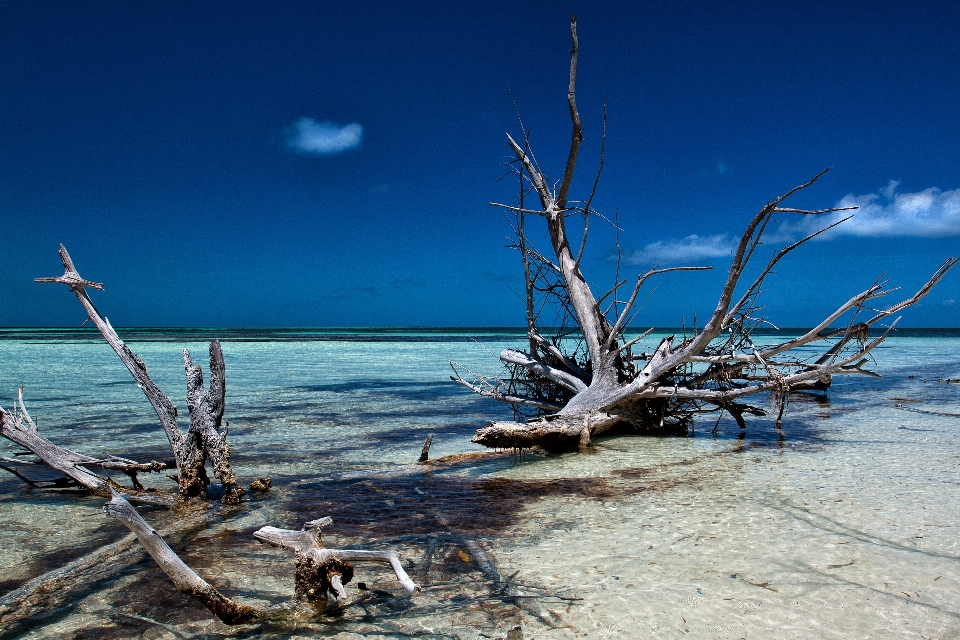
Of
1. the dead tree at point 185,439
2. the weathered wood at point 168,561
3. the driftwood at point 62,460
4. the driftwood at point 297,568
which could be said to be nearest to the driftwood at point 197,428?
the dead tree at point 185,439

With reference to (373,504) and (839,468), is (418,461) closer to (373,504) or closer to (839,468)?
(373,504)

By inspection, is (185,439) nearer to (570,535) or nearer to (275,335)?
(570,535)

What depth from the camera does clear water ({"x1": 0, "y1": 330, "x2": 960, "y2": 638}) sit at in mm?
2727

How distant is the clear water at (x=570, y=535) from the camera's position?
2.73m

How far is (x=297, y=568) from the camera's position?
111 inches

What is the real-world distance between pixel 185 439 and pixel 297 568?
2646mm

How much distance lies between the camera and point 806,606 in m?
2.79

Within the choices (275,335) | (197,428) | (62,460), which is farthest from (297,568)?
(275,335)

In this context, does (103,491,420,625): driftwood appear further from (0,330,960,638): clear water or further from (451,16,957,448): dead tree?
(451,16,957,448): dead tree

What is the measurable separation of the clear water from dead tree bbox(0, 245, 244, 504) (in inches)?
11.6

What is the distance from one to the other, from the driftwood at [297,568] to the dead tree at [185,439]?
82.9 inches

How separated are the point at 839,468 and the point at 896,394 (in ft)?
26.2

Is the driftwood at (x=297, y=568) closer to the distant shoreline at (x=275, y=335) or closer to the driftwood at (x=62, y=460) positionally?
the driftwood at (x=62, y=460)

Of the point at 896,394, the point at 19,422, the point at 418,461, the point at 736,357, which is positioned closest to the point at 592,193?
the point at 736,357
